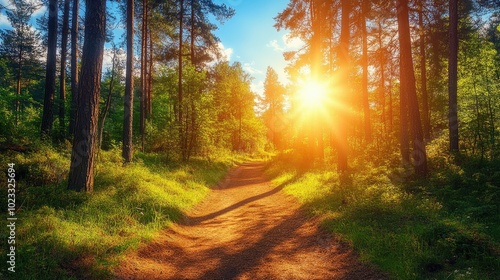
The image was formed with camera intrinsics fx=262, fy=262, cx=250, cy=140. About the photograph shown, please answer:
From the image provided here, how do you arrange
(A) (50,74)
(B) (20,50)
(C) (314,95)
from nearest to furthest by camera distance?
(A) (50,74) → (C) (314,95) → (B) (20,50)

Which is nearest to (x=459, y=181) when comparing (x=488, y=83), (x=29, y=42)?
(x=488, y=83)

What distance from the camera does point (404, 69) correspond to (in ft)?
33.9

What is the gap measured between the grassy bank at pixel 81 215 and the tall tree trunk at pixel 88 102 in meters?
0.56

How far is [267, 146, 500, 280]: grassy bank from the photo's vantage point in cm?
436

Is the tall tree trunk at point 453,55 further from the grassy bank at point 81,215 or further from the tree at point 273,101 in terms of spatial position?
the tree at point 273,101

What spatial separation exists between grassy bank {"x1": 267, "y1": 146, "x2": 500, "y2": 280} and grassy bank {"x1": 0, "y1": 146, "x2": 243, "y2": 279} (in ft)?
16.1

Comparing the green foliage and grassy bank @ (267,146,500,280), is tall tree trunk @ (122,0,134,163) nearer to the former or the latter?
grassy bank @ (267,146,500,280)

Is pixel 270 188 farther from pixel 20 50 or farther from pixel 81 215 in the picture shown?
pixel 20 50

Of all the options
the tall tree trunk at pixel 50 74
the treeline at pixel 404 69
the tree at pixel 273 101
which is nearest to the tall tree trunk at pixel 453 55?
the treeline at pixel 404 69

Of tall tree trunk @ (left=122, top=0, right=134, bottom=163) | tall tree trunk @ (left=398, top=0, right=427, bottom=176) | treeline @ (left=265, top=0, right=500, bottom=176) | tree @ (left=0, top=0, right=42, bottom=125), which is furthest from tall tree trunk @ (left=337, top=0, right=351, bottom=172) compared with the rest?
tree @ (left=0, top=0, right=42, bottom=125)

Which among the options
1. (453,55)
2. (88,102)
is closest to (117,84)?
(88,102)

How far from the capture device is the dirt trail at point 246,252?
16.8 feet

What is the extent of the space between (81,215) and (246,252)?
4003 mm

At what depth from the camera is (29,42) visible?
34250 mm
